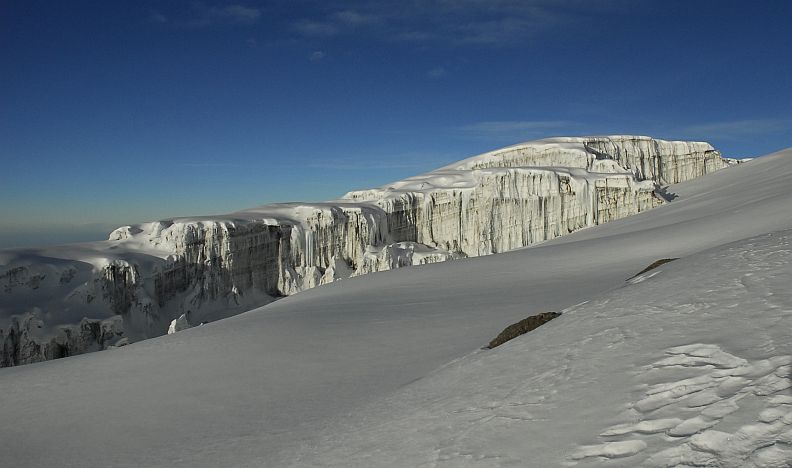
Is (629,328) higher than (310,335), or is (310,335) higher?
(629,328)

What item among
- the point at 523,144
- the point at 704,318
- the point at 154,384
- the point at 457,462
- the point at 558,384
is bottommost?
the point at 154,384

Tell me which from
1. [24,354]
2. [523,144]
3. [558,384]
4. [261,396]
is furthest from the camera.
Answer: [523,144]

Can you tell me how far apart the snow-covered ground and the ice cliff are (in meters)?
15.9

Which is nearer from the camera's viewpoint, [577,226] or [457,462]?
[457,462]

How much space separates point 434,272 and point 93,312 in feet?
55.1

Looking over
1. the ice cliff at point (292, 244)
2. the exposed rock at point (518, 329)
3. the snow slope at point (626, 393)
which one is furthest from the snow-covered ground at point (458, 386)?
the ice cliff at point (292, 244)

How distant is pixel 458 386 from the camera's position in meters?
4.86

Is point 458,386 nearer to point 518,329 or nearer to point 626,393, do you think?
point 626,393

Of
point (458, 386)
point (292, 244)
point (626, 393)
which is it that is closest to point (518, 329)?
point (458, 386)

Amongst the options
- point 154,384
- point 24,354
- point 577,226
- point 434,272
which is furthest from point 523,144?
point 154,384

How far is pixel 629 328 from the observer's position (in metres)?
4.65

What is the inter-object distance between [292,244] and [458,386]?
100 feet

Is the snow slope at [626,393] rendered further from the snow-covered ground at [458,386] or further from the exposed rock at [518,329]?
the exposed rock at [518,329]

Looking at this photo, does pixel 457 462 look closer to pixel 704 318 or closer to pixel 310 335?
pixel 704 318
